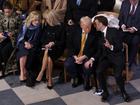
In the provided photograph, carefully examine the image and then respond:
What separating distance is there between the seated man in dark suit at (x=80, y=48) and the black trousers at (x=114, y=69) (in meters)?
0.24

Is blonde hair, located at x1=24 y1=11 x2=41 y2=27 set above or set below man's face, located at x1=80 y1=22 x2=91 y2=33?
above

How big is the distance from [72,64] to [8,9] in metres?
1.16

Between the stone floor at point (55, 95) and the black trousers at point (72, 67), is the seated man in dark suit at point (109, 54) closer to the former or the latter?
the stone floor at point (55, 95)

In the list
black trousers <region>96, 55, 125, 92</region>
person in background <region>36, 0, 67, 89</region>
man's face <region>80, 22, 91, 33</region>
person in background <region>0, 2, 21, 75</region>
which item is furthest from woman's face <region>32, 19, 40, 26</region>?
black trousers <region>96, 55, 125, 92</region>

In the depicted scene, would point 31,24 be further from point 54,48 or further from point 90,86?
point 90,86

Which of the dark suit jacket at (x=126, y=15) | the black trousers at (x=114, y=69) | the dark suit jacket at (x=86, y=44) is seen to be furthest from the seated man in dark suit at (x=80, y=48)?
the dark suit jacket at (x=126, y=15)

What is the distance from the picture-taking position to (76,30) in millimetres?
5199

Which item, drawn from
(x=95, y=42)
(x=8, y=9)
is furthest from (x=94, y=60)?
(x=8, y=9)

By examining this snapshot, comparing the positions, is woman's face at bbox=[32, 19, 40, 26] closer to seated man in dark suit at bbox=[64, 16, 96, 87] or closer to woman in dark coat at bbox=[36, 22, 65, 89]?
woman in dark coat at bbox=[36, 22, 65, 89]

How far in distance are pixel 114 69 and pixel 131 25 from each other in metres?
0.80

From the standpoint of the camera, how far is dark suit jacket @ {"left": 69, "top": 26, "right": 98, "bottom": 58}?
507cm

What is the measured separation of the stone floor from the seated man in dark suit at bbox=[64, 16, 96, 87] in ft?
0.72

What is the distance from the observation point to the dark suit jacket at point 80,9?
5.64 meters

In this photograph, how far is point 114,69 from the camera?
4957 millimetres
